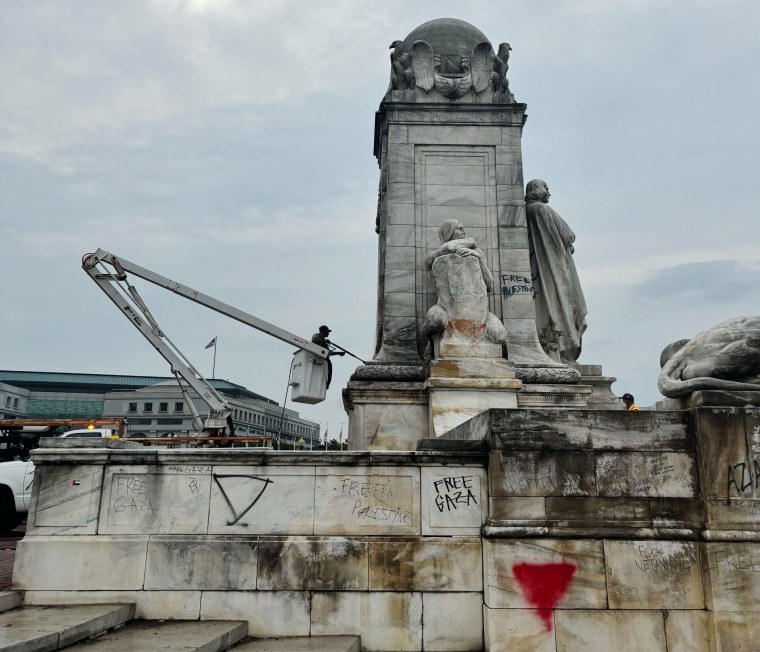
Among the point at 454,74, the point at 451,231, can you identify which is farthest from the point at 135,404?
the point at 451,231

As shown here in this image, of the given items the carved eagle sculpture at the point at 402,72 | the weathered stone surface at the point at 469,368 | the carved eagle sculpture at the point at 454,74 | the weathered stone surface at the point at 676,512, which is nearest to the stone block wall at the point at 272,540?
the weathered stone surface at the point at 676,512

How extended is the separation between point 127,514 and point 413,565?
9.44 feet

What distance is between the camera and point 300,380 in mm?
13398

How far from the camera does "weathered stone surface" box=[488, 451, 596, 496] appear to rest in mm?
6219

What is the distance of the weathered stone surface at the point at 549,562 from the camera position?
5.97 m

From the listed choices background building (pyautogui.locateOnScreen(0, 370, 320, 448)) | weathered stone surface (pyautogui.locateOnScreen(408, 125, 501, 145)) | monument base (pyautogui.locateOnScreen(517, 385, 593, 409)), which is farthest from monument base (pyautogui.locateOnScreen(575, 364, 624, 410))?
background building (pyautogui.locateOnScreen(0, 370, 320, 448))

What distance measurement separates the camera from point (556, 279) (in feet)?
43.2

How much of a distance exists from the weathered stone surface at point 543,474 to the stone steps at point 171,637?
2.72 m

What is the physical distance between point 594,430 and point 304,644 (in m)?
3.34

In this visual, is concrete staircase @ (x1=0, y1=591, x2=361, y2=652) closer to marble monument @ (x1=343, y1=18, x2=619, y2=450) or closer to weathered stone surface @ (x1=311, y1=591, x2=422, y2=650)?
weathered stone surface @ (x1=311, y1=591, x2=422, y2=650)

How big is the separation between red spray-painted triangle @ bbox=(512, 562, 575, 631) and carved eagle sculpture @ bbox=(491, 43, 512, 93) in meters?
9.98

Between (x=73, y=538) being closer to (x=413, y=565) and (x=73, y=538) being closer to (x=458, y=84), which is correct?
(x=413, y=565)

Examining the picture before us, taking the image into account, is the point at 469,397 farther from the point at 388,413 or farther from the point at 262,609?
the point at 262,609

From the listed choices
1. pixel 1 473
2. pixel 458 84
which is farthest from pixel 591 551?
pixel 1 473
